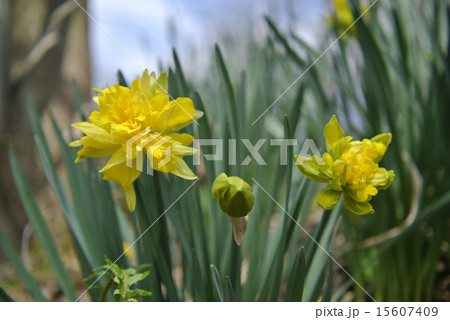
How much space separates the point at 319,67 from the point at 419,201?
0.33 m

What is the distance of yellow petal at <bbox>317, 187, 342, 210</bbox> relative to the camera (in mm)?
412

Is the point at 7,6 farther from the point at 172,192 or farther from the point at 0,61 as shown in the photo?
the point at 172,192

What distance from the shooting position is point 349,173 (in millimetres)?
411

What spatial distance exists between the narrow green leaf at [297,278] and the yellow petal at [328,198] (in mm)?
55

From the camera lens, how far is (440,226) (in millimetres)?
692

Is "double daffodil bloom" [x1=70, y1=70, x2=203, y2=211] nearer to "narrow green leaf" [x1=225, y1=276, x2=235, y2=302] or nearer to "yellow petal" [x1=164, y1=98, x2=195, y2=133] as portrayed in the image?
"yellow petal" [x1=164, y1=98, x2=195, y2=133]

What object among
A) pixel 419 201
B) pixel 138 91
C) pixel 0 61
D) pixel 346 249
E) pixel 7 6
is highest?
Result: pixel 7 6

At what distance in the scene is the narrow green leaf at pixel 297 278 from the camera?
39cm

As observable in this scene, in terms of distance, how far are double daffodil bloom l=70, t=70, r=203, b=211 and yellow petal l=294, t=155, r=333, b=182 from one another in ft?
0.38

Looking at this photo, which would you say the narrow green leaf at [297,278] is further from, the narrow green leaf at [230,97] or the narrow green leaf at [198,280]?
the narrow green leaf at [230,97]

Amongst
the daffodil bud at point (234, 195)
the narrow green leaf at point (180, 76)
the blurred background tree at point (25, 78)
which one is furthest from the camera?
the blurred background tree at point (25, 78)

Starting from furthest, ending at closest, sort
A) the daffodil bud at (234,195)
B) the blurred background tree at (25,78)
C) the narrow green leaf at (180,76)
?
the blurred background tree at (25,78), the narrow green leaf at (180,76), the daffodil bud at (234,195)

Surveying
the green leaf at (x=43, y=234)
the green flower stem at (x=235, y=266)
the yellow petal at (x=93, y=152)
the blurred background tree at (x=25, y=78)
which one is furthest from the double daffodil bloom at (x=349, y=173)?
the blurred background tree at (x=25, y=78)
